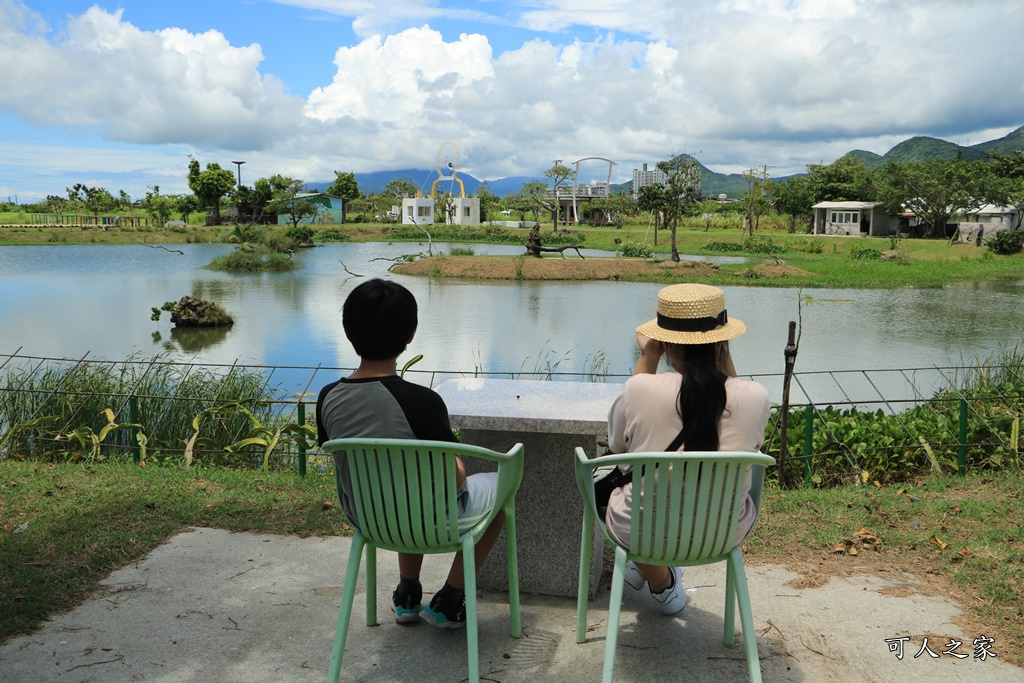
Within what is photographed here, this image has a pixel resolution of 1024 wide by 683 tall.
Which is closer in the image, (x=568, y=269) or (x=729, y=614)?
(x=729, y=614)

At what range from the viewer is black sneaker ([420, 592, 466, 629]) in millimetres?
2645

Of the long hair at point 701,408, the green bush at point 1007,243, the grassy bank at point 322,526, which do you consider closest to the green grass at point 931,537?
the grassy bank at point 322,526

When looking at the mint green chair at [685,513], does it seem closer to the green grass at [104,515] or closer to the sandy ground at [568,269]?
the green grass at [104,515]

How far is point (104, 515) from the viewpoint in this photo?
12.3 ft

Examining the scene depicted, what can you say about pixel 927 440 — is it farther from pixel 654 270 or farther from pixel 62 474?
pixel 654 270

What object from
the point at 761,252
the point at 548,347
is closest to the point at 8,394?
the point at 548,347

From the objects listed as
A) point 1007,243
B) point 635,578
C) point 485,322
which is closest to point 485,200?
point 1007,243

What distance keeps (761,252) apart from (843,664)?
116 feet

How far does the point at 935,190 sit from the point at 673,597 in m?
41.4

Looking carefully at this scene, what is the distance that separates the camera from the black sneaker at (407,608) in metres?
2.70

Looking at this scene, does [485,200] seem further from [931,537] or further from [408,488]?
[408,488]

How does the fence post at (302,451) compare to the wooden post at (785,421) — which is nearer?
the wooden post at (785,421)

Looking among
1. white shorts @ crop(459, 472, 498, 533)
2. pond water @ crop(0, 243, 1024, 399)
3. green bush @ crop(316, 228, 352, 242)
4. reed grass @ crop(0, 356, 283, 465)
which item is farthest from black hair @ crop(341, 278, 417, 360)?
green bush @ crop(316, 228, 352, 242)

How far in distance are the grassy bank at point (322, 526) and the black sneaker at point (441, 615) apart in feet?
3.46
